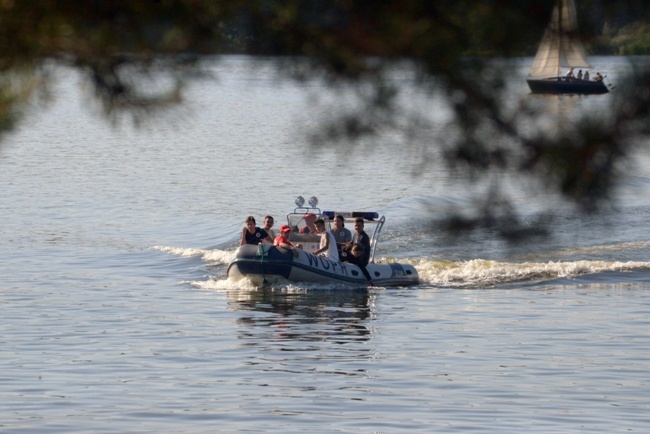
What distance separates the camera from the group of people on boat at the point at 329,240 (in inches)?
812

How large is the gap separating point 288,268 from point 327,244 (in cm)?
78

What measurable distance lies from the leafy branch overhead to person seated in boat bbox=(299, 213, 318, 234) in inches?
584

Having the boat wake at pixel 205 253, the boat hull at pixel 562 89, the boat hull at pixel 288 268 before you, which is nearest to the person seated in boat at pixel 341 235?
the boat hull at pixel 288 268

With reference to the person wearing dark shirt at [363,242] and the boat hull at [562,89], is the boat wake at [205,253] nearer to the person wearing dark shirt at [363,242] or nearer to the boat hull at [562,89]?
the person wearing dark shirt at [363,242]

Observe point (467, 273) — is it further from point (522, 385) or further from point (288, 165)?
point (288, 165)

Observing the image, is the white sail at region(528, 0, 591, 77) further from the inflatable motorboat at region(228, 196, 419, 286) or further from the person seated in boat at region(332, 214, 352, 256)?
the person seated in boat at region(332, 214, 352, 256)

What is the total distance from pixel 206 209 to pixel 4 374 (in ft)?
60.9

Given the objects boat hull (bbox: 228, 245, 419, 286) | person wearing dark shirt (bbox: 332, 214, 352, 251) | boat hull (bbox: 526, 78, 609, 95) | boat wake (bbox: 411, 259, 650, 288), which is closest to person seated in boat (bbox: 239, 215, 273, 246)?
boat hull (bbox: 228, 245, 419, 286)

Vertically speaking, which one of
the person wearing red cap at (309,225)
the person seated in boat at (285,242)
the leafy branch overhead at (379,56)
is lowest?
the person seated in boat at (285,242)

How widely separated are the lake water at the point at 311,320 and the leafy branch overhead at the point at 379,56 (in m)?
0.13

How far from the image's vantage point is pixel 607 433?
11773mm

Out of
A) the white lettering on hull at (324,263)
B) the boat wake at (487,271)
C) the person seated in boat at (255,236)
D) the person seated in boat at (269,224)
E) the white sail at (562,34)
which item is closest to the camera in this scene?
the white sail at (562,34)

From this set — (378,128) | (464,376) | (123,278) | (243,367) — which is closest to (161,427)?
(243,367)

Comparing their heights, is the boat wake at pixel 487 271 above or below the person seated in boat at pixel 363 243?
below
